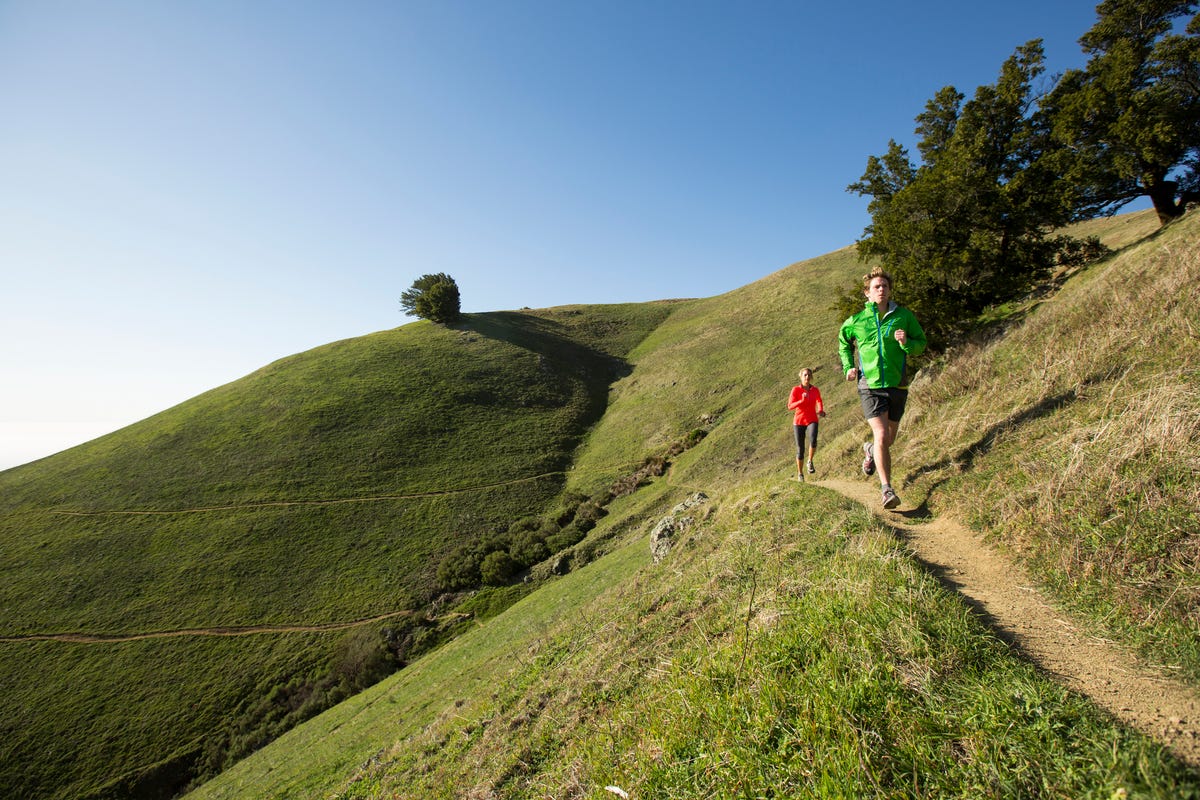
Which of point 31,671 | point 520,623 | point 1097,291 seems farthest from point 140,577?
point 1097,291

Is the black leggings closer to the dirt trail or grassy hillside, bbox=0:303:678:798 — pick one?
the dirt trail

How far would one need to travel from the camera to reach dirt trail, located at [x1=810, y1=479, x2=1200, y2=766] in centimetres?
293

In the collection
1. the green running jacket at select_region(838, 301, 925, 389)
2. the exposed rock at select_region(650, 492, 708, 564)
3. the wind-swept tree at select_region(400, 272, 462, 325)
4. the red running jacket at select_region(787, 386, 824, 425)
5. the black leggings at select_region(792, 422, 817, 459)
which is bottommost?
the exposed rock at select_region(650, 492, 708, 564)

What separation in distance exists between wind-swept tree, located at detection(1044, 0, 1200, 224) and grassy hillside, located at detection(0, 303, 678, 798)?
3458cm

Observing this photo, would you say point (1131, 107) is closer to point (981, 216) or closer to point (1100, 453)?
point (981, 216)

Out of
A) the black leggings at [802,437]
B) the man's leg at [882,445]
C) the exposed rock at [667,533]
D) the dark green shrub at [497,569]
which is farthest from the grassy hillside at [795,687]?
the dark green shrub at [497,569]

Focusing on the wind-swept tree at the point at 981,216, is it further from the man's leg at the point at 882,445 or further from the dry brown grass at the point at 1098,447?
the man's leg at the point at 882,445

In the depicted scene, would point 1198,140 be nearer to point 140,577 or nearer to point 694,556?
point 694,556

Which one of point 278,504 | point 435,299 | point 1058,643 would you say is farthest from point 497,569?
point 435,299

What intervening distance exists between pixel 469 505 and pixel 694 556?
31.4 m

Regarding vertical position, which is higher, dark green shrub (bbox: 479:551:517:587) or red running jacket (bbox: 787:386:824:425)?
red running jacket (bbox: 787:386:824:425)

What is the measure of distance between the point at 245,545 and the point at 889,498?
41.3 metres

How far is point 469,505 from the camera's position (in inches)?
1532

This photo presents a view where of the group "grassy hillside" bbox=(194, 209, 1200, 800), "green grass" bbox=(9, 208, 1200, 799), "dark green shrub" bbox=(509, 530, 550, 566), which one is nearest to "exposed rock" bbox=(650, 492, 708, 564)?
"grassy hillside" bbox=(194, 209, 1200, 800)
